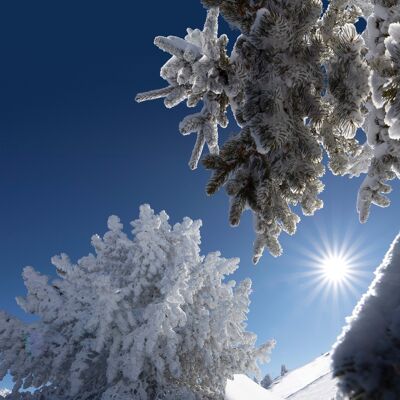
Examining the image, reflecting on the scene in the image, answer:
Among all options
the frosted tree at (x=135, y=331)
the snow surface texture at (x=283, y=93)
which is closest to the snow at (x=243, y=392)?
the frosted tree at (x=135, y=331)

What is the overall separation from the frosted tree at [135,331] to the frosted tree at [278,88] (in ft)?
22.5

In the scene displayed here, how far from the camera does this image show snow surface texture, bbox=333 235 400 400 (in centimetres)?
80

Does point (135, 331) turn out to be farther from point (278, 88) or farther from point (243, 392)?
point (278, 88)

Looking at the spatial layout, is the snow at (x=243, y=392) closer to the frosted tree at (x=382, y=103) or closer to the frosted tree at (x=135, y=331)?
the frosted tree at (x=135, y=331)

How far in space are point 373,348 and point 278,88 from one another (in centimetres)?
290

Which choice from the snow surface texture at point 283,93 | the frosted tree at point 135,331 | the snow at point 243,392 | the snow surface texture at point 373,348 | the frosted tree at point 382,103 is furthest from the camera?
the snow at point 243,392

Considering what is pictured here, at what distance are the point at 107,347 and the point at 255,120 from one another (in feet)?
30.5

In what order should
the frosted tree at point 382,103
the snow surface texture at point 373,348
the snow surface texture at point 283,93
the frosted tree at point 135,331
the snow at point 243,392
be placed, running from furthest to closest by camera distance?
1. the snow at point 243,392
2. the frosted tree at point 135,331
3. the snow surface texture at point 283,93
4. the frosted tree at point 382,103
5. the snow surface texture at point 373,348

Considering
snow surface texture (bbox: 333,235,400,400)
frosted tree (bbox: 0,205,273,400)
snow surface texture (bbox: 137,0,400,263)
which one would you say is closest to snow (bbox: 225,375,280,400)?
frosted tree (bbox: 0,205,273,400)

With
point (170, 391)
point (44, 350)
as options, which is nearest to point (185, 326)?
point (170, 391)

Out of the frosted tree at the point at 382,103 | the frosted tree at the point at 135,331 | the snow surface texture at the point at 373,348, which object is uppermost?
the frosted tree at the point at 135,331

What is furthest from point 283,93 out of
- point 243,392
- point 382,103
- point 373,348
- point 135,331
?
point 243,392

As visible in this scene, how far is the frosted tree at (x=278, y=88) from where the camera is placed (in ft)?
10.3

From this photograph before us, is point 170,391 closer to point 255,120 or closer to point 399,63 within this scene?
point 255,120
